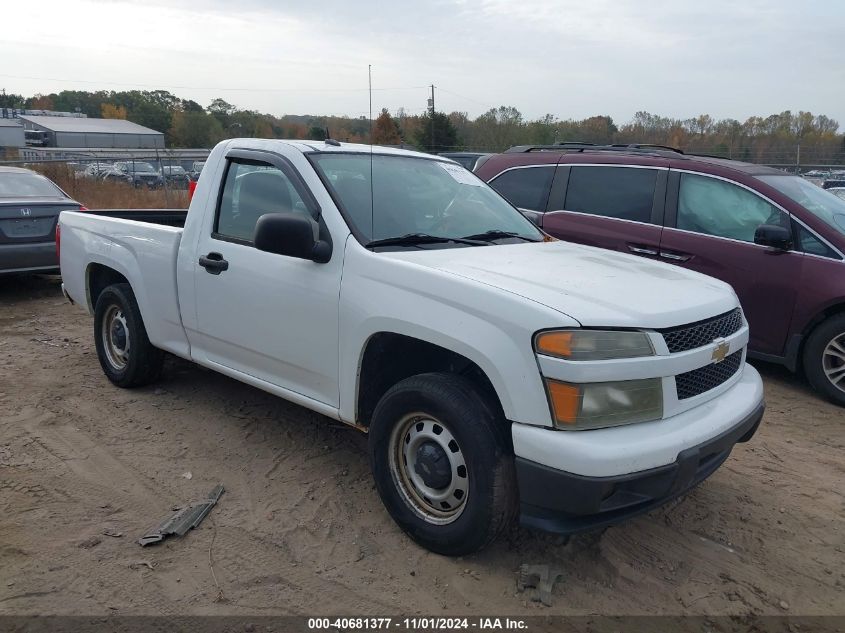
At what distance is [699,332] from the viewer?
303 cm

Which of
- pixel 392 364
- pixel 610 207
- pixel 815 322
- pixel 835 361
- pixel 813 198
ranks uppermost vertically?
pixel 813 198

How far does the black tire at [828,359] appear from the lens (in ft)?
17.5

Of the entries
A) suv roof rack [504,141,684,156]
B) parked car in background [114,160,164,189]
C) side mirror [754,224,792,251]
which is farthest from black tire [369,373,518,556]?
parked car in background [114,160,164,189]

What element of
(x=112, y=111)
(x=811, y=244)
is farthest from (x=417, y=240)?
(x=112, y=111)

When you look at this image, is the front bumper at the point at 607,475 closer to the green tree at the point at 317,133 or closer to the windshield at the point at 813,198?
the green tree at the point at 317,133

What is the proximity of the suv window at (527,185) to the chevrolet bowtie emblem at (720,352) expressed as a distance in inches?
161

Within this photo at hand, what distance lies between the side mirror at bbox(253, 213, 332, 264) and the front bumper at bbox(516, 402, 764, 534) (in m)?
1.47

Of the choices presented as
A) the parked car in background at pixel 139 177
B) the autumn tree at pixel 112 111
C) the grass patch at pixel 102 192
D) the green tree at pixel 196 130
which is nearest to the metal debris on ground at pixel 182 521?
the grass patch at pixel 102 192

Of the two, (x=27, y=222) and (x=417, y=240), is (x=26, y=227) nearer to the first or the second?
(x=27, y=222)

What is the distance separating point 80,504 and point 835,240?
221 inches

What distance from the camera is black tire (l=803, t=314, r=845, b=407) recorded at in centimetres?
533

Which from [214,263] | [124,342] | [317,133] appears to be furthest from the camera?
[124,342]

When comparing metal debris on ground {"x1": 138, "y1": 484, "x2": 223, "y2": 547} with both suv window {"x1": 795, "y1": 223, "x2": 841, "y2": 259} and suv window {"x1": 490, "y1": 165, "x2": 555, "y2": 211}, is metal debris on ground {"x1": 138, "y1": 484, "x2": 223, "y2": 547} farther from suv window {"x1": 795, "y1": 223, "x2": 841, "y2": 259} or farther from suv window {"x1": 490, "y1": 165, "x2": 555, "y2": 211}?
suv window {"x1": 795, "y1": 223, "x2": 841, "y2": 259}

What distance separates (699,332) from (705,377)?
0.21m
